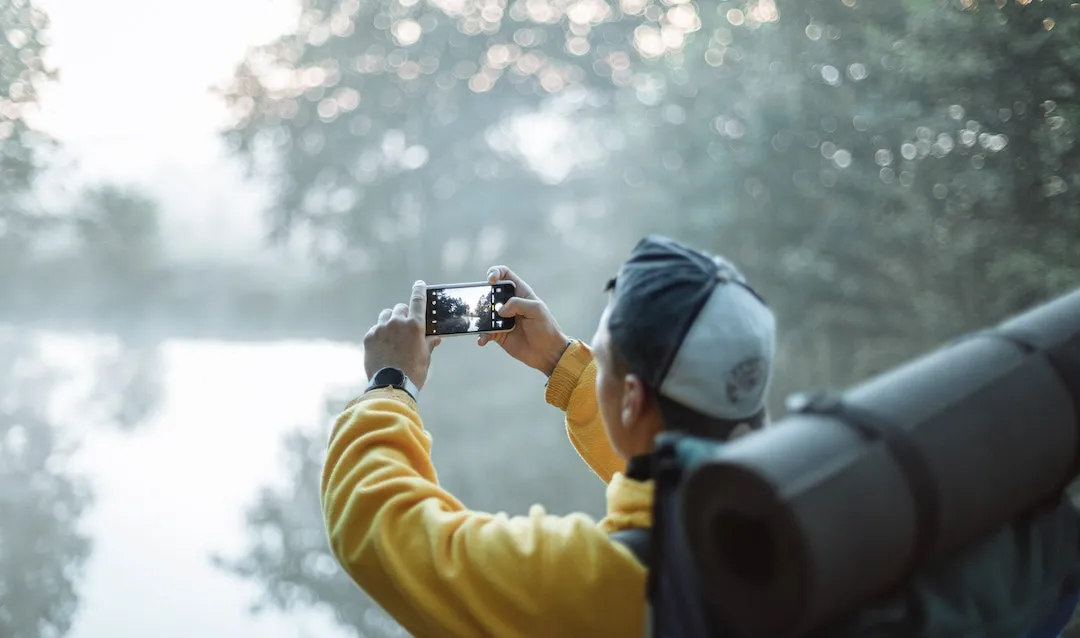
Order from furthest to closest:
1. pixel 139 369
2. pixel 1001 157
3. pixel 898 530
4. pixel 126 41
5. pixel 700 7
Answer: pixel 700 7 → pixel 1001 157 → pixel 139 369 → pixel 126 41 → pixel 898 530

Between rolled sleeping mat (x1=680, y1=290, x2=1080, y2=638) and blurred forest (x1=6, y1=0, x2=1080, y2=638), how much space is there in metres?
1.43

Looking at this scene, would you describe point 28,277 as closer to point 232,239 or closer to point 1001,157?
point 232,239

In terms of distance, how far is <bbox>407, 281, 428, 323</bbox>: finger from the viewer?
87 cm

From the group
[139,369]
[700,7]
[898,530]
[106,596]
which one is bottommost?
[898,530]

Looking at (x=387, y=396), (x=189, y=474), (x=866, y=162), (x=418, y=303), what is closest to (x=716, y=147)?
(x=866, y=162)

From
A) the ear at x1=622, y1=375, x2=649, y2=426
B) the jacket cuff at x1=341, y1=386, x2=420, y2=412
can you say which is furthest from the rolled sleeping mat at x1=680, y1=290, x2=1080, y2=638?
the jacket cuff at x1=341, y1=386, x2=420, y2=412

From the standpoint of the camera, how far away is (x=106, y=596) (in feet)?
5.48

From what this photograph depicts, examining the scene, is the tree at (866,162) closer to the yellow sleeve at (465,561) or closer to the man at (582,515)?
the man at (582,515)

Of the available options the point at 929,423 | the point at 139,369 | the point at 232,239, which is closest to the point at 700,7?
the point at 232,239

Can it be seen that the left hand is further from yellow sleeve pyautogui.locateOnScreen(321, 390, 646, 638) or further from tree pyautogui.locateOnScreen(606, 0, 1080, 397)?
tree pyautogui.locateOnScreen(606, 0, 1080, 397)

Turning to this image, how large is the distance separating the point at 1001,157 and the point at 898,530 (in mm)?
1709

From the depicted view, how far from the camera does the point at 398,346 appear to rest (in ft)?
2.78

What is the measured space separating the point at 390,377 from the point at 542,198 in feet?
4.76

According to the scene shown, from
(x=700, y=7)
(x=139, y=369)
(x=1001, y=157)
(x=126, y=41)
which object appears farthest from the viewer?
(x=700, y=7)
